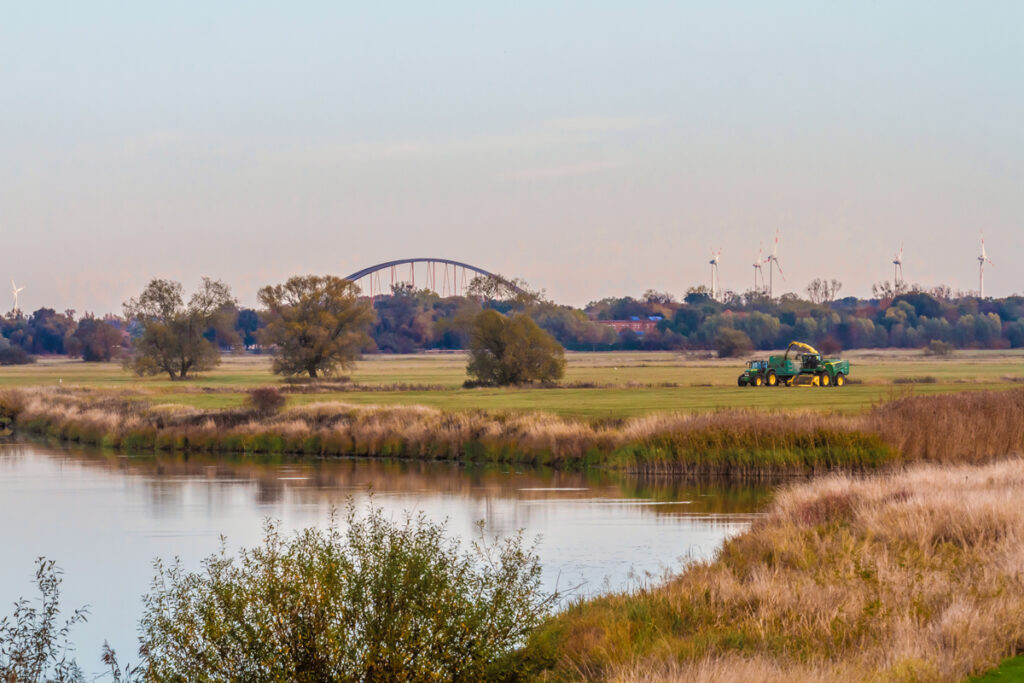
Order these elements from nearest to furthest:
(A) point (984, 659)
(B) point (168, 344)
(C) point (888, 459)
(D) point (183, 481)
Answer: (A) point (984, 659) < (C) point (888, 459) < (D) point (183, 481) < (B) point (168, 344)

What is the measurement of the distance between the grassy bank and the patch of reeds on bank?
1658 cm

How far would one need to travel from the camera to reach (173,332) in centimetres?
10894

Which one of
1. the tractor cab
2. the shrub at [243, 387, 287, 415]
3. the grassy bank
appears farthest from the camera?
the tractor cab

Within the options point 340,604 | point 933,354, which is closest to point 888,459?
point 340,604

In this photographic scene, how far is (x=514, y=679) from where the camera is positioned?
12789mm

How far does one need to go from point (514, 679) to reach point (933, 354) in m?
148

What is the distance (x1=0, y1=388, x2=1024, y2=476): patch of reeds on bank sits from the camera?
38.1 metres

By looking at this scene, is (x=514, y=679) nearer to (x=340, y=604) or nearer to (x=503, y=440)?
(x=340, y=604)

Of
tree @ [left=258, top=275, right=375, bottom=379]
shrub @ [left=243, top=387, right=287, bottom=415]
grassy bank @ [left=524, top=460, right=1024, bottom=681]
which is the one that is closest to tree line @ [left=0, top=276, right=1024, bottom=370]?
tree @ [left=258, top=275, right=375, bottom=379]

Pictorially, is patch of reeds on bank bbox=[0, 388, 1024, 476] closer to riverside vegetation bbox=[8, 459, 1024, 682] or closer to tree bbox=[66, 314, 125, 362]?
riverside vegetation bbox=[8, 459, 1024, 682]

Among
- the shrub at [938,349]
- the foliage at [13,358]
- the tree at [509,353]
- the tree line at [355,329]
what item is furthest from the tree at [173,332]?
the shrub at [938,349]

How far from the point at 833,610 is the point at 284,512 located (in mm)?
20842

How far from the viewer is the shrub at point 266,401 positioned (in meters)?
56.2

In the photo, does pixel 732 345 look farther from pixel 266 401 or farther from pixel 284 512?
pixel 284 512
